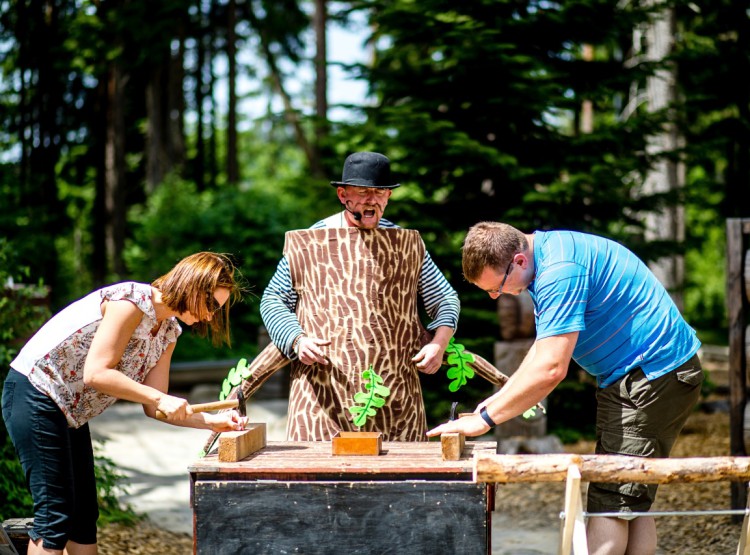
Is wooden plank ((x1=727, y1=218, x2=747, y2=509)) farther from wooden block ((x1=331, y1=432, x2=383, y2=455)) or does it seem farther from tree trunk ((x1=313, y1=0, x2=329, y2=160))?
tree trunk ((x1=313, y1=0, x2=329, y2=160))

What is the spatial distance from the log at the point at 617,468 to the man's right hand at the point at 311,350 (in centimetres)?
93

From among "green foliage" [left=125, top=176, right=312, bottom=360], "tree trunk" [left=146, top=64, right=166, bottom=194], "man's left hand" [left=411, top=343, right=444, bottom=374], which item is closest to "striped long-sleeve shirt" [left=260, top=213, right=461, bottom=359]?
"man's left hand" [left=411, top=343, right=444, bottom=374]

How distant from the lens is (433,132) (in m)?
7.83

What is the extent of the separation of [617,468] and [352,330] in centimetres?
117

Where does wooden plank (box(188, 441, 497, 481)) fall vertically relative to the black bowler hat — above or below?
below

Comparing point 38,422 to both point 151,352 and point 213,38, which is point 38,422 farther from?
point 213,38

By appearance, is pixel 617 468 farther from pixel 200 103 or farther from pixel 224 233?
pixel 200 103

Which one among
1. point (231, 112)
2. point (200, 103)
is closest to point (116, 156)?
point (231, 112)

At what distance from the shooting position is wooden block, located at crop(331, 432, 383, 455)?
9.43 feet

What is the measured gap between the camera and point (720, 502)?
6035mm

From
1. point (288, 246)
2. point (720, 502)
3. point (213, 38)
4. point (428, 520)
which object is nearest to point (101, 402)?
point (288, 246)

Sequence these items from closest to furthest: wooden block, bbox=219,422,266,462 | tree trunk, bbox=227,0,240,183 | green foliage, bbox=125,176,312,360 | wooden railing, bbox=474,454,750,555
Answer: wooden railing, bbox=474,454,750,555 → wooden block, bbox=219,422,266,462 → green foliage, bbox=125,176,312,360 → tree trunk, bbox=227,0,240,183

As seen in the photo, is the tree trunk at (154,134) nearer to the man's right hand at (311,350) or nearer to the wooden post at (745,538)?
the man's right hand at (311,350)

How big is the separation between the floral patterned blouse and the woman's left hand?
0.36 m
